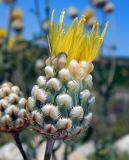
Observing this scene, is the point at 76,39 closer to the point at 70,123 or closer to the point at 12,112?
the point at 70,123

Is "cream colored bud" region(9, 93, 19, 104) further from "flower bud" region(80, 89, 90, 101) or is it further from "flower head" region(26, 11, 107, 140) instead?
"flower bud" region(80, 89, 90, 101)

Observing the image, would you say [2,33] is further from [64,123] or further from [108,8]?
[64,123]

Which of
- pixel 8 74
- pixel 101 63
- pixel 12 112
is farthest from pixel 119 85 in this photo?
pixel 12 112

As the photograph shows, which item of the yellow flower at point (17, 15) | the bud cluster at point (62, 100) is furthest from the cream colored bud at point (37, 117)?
the yellow flower at point (17, 15)

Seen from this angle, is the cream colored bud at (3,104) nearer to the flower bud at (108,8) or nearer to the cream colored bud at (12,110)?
the cream colored bud at (12,110)

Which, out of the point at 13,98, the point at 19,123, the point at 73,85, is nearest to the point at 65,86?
the point at 73,85

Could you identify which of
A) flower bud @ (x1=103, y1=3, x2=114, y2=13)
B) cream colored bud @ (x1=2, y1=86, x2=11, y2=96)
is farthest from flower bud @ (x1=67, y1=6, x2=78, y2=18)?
cream colored bud @ (x1=2, y1=86, x2=11, y2=96)
